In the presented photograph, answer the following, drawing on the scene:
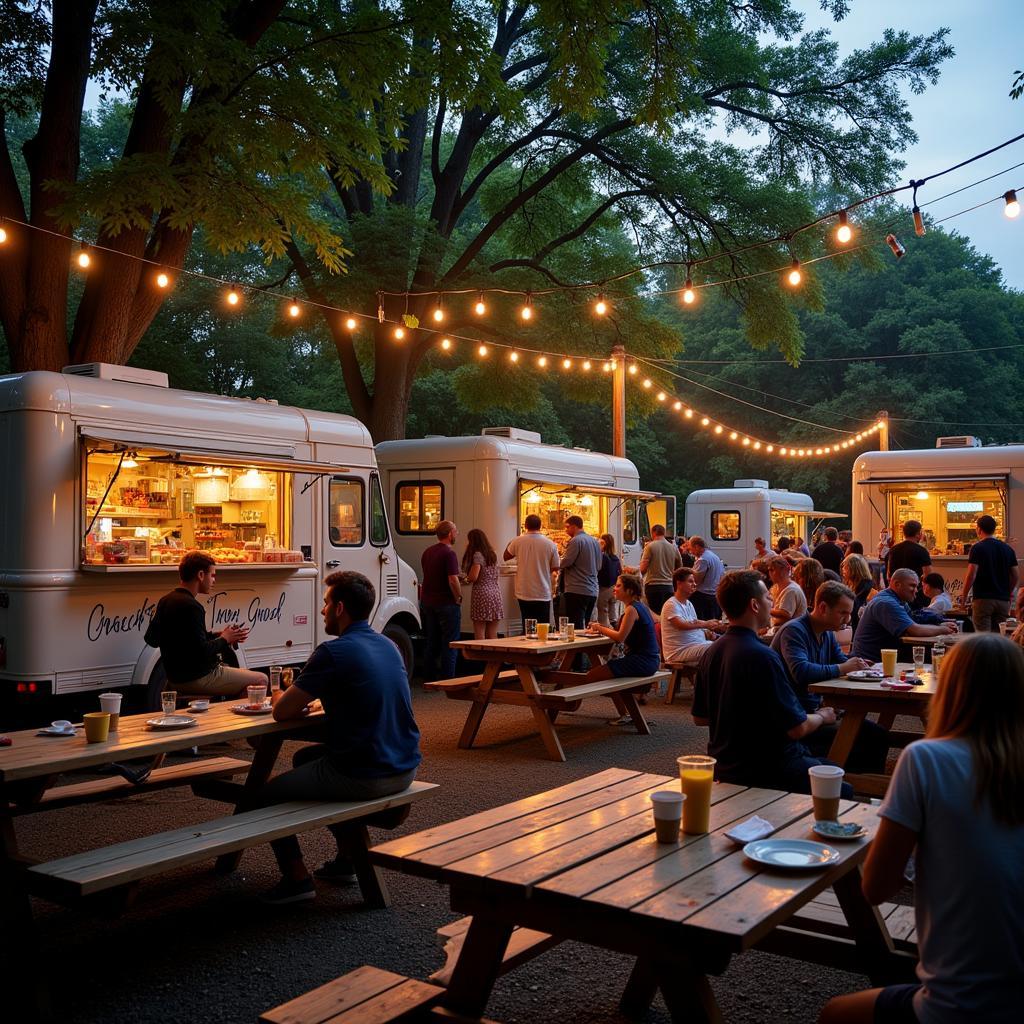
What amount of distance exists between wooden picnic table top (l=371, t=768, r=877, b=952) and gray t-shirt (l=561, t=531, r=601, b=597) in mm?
8867

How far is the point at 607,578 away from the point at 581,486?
1.57 metres

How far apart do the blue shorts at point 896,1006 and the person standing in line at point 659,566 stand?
36.0 feet

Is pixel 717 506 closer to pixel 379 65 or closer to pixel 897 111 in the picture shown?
pixel 897 111

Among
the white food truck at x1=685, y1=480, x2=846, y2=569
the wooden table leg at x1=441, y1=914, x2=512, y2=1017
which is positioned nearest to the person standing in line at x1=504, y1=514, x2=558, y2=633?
the wooden table leg at x1=441, y1=914, x2=512, y2=1017

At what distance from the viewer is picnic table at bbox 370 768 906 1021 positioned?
8.39 ft

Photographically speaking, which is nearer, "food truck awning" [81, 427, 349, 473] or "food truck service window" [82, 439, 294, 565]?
"food truck awning" [81, 427, 349, 473]

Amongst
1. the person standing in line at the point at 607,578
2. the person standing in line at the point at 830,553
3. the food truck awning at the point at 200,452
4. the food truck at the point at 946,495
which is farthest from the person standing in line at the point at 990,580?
the food truck awning at the point at 200,452

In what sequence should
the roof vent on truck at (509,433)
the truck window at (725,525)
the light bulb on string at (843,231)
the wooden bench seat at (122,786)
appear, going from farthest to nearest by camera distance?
the truck window at (725,525) → the roof vent on truck at (509,433) → the light bulb on string at (843,231) → the wooden bench seat at (122,786)

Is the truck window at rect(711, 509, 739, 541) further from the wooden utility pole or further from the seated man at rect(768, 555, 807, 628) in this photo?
the seated man at rect(768, 555, 807, 628)

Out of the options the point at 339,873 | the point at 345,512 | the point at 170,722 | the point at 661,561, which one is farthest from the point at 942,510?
the point at 170,722

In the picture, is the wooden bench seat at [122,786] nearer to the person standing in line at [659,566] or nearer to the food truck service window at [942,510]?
the person standing in line at [659,566]

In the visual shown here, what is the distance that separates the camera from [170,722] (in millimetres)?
5074

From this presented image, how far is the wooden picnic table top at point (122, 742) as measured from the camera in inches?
166

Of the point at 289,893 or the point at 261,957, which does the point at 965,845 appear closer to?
the point at 261,957
